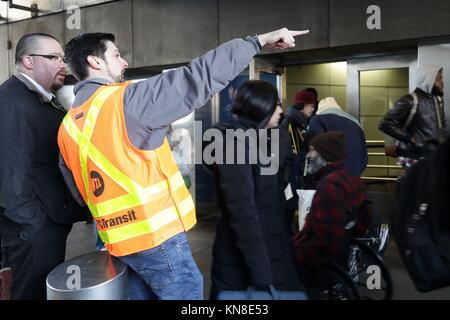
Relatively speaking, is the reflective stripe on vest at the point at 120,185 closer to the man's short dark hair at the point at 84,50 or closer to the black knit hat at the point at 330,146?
the man's short dark hair at the point at 84,50

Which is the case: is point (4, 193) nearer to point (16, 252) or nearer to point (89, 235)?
point (16, 252)

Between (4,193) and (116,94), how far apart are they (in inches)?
36.4

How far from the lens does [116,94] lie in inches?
69.8

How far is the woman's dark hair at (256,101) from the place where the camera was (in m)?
2.40

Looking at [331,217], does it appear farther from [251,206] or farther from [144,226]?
[144,226]

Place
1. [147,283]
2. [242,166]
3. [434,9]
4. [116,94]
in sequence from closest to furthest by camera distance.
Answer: [116,94], [147,283], [242,166], [434,9]

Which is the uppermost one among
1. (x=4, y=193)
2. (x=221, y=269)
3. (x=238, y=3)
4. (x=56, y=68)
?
(x=238, y=3)

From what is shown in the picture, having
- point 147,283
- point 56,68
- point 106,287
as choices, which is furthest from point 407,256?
point 56,68

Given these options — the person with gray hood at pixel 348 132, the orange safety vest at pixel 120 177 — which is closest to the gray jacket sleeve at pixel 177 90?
the orange safety vest at pixel 120 177

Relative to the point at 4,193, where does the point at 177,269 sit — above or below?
below

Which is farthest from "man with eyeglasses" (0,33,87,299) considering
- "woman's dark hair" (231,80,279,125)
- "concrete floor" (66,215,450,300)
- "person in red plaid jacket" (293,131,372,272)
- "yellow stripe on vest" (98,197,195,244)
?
"concrete floor" (66,215,450,300)

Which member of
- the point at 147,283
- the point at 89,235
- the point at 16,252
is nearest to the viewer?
the point at 147,283

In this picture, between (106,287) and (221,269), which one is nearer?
(106,287)

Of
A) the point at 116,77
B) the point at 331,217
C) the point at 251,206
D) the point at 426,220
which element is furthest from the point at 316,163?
the point at 116,77
